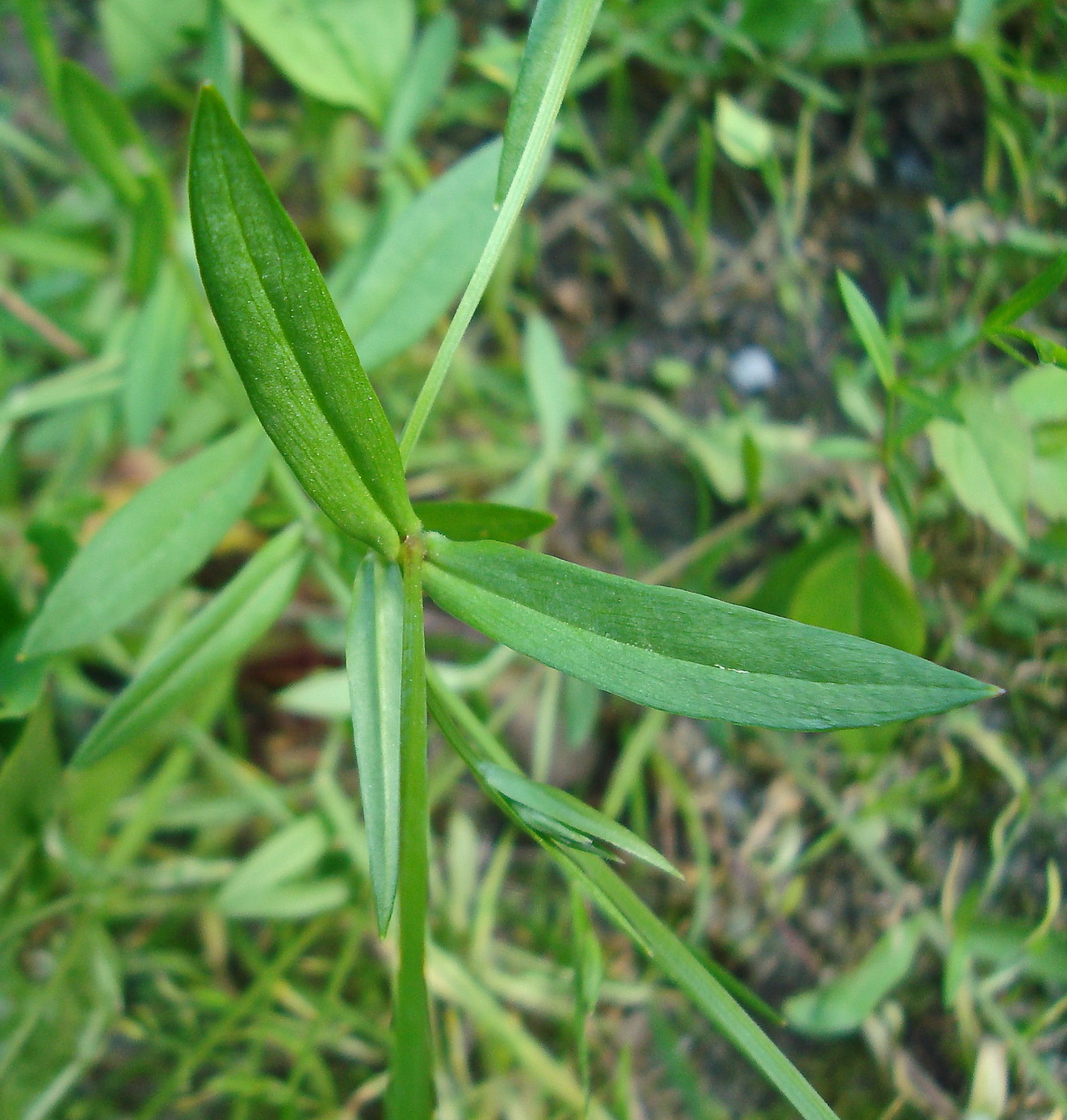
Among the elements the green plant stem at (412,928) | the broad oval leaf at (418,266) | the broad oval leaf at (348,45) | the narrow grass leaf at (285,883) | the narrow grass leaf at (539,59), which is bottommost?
the narrow grass leaf at (285,883)

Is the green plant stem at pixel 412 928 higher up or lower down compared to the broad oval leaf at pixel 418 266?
lower down

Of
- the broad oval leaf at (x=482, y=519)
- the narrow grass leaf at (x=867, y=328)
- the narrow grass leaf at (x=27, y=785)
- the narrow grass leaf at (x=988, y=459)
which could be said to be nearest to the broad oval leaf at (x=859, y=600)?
the narrow grass leaf at (x=988, y=459)

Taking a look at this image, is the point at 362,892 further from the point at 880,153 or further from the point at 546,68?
the point at 880,153

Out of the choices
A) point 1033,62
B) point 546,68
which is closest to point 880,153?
point 1033,62

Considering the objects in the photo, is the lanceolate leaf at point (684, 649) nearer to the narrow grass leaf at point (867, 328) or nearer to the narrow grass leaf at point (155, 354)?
the narrow grass leaf at point (867, 328)

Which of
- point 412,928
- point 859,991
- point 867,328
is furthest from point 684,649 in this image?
point 859,991

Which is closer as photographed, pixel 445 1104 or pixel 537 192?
pixel 445 1104

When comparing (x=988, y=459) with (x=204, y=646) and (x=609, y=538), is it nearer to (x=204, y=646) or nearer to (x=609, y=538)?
(x=609, y=538)
